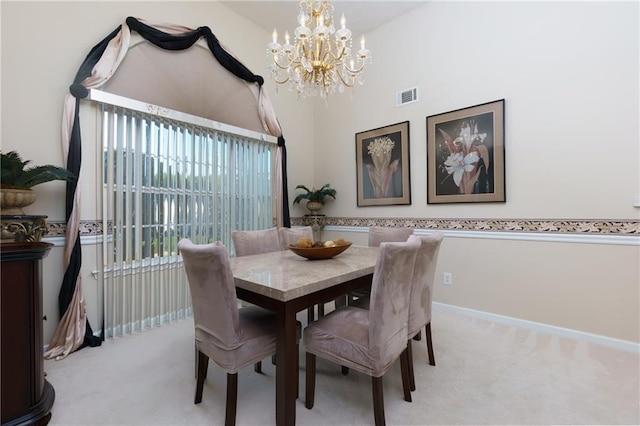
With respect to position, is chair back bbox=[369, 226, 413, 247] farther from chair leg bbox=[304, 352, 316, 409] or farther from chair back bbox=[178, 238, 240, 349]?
Answer: chair back bbox=[178, 238, 240, 349]

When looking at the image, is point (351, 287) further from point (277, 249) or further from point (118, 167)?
point (118, 167)

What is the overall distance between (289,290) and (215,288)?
38cm

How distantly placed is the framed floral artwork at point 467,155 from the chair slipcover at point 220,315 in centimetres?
256

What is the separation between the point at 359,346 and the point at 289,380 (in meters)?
0.38

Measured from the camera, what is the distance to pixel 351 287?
1.76m

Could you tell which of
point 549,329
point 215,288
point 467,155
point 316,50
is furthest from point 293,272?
point 549,329

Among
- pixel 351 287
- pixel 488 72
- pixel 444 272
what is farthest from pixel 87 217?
pixel 488 72

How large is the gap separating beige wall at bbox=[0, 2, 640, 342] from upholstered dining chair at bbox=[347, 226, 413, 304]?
3.02 feet

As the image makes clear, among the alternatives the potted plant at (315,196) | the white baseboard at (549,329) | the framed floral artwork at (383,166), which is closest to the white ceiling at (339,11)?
the framed floral artwork at (383,166)

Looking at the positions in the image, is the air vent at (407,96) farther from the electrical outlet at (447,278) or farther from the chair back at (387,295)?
the chair back at (387,295)

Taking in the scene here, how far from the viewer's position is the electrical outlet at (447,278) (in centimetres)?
Answer: 321

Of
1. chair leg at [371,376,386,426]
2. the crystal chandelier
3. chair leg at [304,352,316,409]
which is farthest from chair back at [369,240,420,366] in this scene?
the crystal chandelier

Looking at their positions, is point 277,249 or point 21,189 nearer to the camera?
point 21,189

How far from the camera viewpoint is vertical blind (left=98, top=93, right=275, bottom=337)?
2.51 metres
